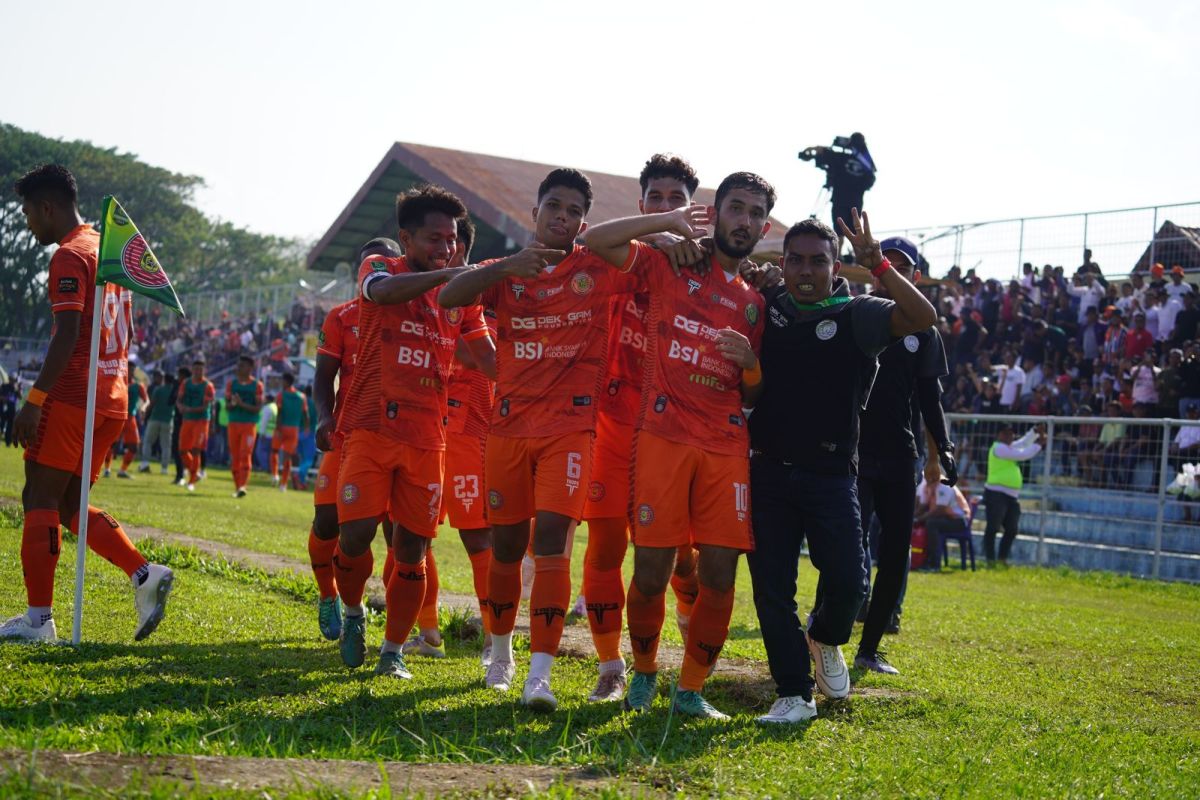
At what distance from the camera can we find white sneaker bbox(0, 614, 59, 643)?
664 cm

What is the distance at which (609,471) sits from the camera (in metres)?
6.21

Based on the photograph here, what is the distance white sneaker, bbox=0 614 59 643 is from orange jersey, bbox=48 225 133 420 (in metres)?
1.22

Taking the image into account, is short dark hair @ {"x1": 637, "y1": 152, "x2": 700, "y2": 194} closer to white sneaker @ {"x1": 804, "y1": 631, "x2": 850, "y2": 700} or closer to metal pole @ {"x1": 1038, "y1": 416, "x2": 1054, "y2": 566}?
white sneaker @ {"x1": 804, "y1": 631, "x2": 850, "y2": 700}

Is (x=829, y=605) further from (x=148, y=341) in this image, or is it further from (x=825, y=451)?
(x=148, y=341)

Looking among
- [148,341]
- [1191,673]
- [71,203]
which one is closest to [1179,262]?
[1191,673]

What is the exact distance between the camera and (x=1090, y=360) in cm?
2072

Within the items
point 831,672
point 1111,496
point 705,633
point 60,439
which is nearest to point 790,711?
point 705,633

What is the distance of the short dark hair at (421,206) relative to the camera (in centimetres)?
673

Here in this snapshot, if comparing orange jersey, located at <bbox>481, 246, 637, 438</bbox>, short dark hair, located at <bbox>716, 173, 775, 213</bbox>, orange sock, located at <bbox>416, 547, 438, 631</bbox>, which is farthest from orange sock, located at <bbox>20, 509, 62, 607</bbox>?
short dark hair, located at <bbox>716, 173, 775, 213</bbox>

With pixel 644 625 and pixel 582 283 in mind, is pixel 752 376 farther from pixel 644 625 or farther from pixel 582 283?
pixel 644 625

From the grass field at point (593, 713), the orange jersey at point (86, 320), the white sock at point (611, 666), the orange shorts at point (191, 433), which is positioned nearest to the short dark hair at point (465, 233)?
the orange jersey at point (86, 320)

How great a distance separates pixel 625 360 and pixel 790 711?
1948 millimetres

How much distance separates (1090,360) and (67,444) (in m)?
17.8

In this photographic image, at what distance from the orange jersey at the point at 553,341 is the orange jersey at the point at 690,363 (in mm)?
211
